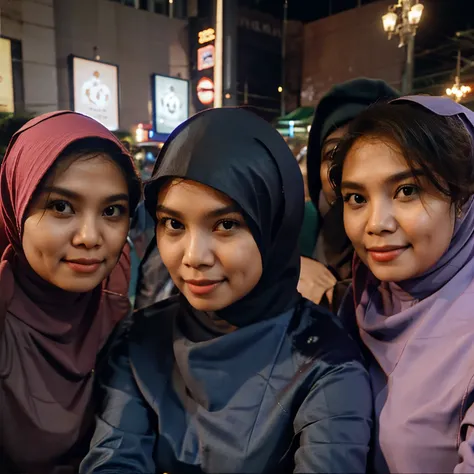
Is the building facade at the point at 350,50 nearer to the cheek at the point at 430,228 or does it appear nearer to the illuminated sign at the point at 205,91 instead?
the illuminated sign at the point at 205,91

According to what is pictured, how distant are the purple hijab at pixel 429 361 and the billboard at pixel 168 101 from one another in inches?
47.1

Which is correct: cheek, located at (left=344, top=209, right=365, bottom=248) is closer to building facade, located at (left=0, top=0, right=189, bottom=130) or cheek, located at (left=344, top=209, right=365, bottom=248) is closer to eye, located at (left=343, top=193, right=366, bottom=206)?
eye, located at (left=343, top=193, right=366, bottom=206)

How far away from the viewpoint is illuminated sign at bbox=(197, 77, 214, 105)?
147 inches

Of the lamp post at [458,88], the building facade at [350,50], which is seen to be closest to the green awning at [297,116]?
Answer: the building facade at [350,50]

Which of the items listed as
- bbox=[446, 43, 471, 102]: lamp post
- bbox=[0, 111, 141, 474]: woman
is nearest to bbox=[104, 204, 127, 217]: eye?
bbox=[0, 111, 141, 474]: woman

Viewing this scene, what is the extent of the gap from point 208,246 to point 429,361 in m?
0.47

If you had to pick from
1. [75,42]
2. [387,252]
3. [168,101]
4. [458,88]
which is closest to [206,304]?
[387,252]

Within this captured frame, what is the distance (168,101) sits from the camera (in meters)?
2.66

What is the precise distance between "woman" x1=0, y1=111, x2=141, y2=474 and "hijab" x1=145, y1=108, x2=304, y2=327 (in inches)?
5.2

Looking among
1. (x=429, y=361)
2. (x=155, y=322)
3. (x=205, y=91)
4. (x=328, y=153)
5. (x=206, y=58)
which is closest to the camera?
(x=429, y=361)

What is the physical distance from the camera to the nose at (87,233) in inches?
37.3

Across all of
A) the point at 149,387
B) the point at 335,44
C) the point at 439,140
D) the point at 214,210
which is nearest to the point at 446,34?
the point at 335,44

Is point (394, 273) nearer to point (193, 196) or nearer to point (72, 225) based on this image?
point (193, 196)

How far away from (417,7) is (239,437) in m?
2.18
